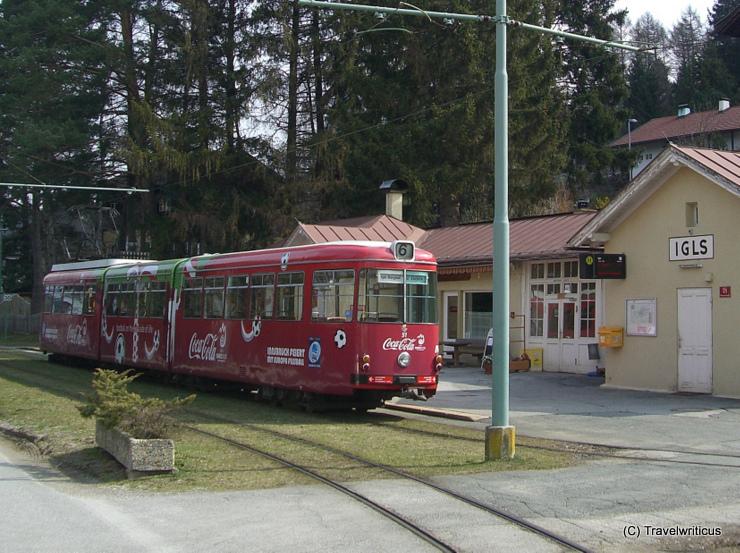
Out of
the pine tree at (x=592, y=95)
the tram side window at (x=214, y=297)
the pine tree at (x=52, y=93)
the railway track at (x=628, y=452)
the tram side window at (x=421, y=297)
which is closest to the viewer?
the railway track at (x=628, y=452)

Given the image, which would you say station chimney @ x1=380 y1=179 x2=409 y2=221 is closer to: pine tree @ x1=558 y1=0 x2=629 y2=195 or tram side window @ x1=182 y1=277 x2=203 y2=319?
tram side window @ x1=182 y1=277 x2=203 y2=319

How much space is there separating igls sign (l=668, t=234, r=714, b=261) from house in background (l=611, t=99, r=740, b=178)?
35.7 metres

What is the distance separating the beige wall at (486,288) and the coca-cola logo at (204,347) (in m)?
10.2

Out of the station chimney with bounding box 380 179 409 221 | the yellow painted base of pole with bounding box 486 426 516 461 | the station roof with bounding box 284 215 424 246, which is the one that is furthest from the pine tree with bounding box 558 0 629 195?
the yellow painted base of pole with bounding box 486 426 516 461

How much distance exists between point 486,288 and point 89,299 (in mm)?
12291

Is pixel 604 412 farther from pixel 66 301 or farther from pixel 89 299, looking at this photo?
pixel 66 301

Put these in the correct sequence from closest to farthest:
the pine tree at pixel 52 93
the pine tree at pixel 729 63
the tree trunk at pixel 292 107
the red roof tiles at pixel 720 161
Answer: the red roof tiles at pixel 720 161, the pine tree at pixel 52 93, the tree trunk at pixel 292 107, the pine tree at pixel 729 63

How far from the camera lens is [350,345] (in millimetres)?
15875

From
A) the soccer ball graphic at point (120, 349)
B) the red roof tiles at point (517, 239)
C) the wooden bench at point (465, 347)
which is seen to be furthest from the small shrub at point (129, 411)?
the wooden bench at point (465, 347)

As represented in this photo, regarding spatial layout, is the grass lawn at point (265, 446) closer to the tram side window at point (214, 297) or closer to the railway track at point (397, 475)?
the railway track at point (397, 475)

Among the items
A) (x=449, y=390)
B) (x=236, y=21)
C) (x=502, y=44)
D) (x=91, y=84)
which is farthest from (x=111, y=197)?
(x=502, y=44)

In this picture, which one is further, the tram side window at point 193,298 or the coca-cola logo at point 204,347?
the tram side window at point 193,298

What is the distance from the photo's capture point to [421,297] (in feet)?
54.1

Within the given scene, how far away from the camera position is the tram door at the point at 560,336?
1005 inches
